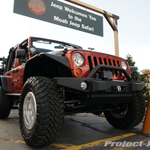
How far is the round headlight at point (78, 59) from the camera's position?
7.75 feet

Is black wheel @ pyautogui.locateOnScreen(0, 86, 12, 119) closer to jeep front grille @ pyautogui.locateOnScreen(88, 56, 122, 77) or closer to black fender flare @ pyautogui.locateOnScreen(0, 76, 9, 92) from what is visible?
black fender flare @ pyautogui.locateOnScreen(0, 76, 9, 92)

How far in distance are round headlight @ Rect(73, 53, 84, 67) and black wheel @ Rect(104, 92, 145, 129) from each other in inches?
49.2

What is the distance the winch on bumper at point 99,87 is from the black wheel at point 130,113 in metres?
0.55

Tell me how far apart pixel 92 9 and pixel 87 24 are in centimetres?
62

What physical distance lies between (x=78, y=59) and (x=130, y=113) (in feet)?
5.09

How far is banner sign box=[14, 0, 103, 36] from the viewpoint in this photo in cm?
550

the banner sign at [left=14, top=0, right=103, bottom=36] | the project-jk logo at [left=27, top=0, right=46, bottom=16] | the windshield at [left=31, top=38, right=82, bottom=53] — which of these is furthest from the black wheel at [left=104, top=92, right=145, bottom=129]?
the project-jk logo at [left=27, top=0, right=46, bottom=16]

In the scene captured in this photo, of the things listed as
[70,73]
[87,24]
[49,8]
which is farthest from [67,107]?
Answer: [87,24]

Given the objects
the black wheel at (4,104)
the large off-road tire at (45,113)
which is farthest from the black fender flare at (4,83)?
the large off-road tire at (45,113)

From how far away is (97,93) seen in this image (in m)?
2.20

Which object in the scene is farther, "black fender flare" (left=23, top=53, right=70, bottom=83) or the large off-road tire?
"black fender flare" (left=23, top=53, right=70, bottom=83)

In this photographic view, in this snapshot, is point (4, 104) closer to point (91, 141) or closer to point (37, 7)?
point (91, 141)

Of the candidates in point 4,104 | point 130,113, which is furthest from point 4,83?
point 130,113

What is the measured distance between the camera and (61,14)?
6.20m
